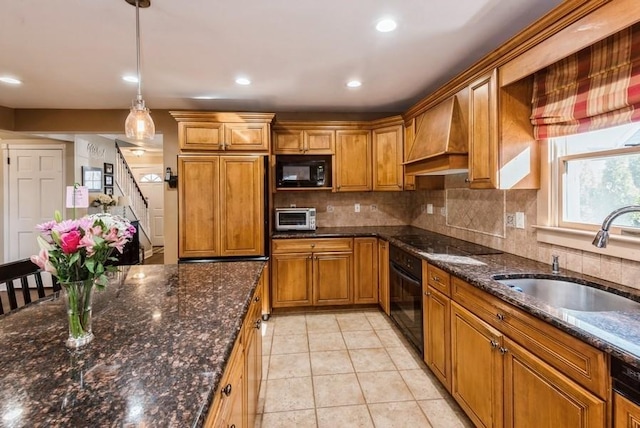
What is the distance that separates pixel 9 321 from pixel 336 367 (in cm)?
207

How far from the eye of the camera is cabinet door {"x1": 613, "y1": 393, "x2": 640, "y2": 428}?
98cm

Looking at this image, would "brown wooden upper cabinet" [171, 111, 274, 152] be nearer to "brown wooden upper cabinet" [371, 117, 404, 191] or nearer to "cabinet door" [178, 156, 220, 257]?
"cabinet door" [178, 156, 220, 257]

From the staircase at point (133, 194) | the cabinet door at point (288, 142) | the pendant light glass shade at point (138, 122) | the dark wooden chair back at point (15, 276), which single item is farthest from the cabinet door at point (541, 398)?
the staircase at point (133, 194)

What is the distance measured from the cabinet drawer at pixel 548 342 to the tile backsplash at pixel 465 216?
0.66 metres

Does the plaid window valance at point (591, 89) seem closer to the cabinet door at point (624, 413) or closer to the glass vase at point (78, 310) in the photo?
the cabinet door at point (624, 413)

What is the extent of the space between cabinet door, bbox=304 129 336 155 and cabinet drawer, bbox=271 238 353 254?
106 cm

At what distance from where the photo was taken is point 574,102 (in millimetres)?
1803

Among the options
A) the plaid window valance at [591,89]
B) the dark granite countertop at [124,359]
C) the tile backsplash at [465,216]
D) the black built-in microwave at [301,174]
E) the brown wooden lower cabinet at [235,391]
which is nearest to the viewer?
the dark granite countertop at [124,359]

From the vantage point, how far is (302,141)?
3.94 meters

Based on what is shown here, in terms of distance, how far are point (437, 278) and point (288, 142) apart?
2432mm

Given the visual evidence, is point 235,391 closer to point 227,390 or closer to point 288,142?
point 227,390

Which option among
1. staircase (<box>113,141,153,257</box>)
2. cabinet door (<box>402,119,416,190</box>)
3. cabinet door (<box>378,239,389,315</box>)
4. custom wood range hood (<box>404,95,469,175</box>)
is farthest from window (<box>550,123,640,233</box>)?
staircase (<box>113,141,153,257</box>)

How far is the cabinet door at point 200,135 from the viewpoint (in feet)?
11.3

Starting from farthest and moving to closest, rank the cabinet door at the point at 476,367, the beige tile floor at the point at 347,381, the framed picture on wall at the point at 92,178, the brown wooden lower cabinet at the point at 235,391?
the framed picture on wall at the point at 92,178
the beige tile floor at the point at 347,381
the cabinet door at the point at 476,367
the brown wooden lower cabinet at the point at 235,391
